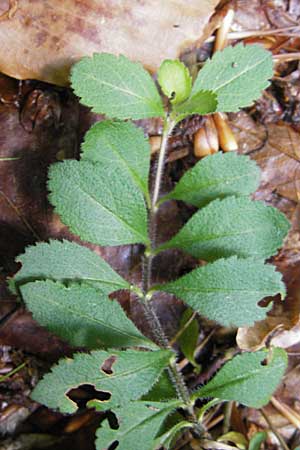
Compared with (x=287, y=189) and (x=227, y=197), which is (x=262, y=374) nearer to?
(x=227, y=197)

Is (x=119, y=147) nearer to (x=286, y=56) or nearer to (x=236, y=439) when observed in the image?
(x=286, y=56)

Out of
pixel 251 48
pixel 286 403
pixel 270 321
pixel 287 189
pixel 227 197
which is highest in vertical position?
pixel 251 48

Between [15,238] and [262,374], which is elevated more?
[15,238]

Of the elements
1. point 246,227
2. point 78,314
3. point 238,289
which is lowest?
point 78,314

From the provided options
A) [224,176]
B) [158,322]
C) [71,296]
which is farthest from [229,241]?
[71,296]

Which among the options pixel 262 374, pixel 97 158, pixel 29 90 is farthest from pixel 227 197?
pixel 29 90

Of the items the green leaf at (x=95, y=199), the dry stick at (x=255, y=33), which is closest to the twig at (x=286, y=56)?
the dry stick at (x=255, y=33)

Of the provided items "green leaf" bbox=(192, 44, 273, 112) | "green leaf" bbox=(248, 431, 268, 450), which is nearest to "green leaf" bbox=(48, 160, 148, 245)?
"green leaf" bbox=(192, 44, 273, 112)
